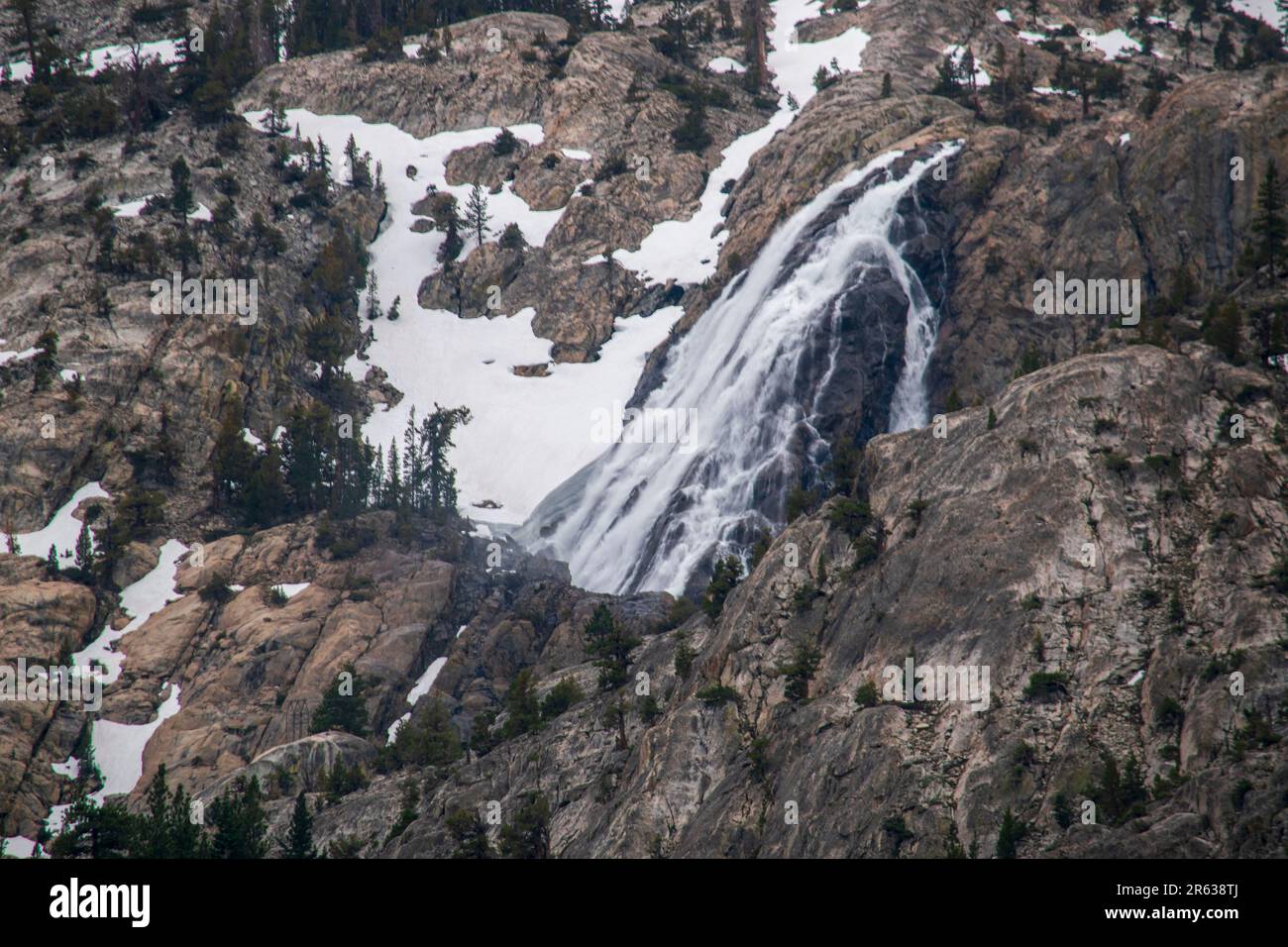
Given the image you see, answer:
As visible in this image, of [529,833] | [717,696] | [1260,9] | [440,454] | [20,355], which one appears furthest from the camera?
[1260,9]

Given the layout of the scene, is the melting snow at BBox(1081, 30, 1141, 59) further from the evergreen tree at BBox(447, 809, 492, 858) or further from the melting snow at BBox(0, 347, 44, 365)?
the evergreen tree at BBox(447, 809, 492, 858)

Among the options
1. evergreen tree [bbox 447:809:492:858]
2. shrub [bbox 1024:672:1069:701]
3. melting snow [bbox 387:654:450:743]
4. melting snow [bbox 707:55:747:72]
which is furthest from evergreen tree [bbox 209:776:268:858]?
melting snow [bbox 707:55:747:72]

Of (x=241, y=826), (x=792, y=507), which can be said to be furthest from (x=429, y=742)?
(x=792, y=507)

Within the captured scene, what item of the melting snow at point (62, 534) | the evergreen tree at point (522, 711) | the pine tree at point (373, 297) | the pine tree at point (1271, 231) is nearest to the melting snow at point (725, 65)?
the pine tree at point (373, 297)

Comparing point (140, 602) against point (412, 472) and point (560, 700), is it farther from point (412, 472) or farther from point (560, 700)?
point (560, 700)

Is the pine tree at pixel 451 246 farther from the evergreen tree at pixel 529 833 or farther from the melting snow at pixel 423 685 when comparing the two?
the evergreen tree at pixel 529 833

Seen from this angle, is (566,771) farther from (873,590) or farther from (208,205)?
(208,205)
